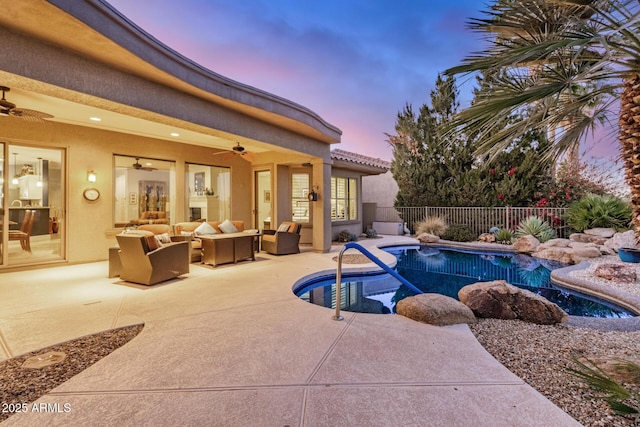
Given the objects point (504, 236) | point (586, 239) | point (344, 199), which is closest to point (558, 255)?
point (586, 239)

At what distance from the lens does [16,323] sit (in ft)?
12.3

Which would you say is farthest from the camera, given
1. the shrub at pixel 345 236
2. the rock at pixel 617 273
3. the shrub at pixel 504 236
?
the shrub at pixel 504 236

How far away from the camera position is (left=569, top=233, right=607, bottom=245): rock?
972 centimetres

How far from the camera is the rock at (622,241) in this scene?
846 cm

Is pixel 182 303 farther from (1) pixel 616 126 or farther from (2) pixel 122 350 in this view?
(1) pixel 616 126

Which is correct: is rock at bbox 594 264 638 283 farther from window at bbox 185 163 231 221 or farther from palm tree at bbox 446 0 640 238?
window at bbox 185 163 231 221

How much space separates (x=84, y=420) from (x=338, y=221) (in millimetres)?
10530

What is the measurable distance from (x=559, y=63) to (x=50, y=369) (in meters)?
5.70

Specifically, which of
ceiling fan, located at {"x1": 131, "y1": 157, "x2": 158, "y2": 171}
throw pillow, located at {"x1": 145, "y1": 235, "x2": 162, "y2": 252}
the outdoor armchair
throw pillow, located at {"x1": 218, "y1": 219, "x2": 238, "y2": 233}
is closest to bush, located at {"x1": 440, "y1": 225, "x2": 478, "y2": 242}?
the outdoor armchair

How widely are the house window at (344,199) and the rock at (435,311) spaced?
7.99 m

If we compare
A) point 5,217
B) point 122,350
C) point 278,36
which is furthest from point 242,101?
point 278,36

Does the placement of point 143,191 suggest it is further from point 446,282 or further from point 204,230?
point 446,282

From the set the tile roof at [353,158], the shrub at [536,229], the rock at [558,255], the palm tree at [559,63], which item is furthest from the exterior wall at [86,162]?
the shrub at [536,229]

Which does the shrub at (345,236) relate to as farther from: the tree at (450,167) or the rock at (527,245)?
the rock at (527,245)
